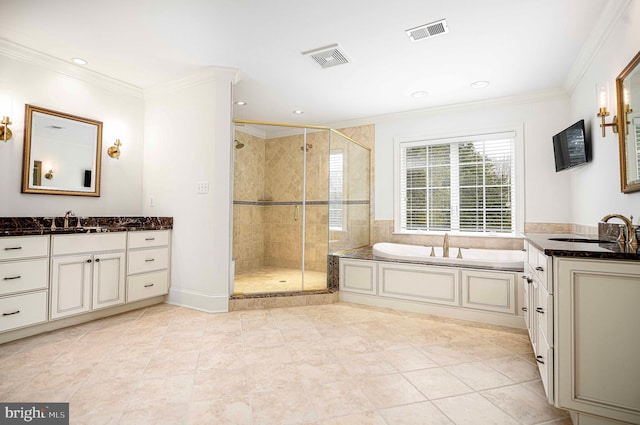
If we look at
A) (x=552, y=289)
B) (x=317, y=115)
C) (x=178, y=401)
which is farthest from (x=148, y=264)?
(x=552, y=289)

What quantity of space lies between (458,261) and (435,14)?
219 centimetres

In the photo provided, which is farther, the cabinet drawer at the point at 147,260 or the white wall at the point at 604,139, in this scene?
the cabinet drawer at the point at 147,260

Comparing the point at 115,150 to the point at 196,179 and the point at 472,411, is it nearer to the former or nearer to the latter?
the point at 196,179

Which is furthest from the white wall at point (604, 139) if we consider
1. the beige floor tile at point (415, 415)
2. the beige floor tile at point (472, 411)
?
the beige floor tile at point (415, 415)

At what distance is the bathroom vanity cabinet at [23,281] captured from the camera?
2348mm

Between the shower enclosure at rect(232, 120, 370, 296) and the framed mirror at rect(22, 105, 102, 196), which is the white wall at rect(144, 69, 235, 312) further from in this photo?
the framed mirror at rect(22, 105, 102, 196)

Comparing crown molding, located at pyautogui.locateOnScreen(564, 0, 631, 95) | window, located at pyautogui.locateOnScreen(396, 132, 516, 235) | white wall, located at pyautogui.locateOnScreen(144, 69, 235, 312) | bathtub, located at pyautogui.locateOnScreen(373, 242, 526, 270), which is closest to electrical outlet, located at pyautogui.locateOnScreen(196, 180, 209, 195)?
white wall, located at pyautogui.locateOnScreen(144, 69, 235, 312)

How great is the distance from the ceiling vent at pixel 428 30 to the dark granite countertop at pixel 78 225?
2.95 metres

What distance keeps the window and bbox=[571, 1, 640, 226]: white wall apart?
28.4 inches

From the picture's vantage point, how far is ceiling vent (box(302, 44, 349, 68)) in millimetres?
2805

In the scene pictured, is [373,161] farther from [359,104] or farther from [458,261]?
[458,261]

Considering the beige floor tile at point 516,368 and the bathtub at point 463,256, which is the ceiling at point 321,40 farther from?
the beige floor tile at point 516,368

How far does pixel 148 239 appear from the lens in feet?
10.9

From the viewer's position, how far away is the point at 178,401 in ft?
5.55
